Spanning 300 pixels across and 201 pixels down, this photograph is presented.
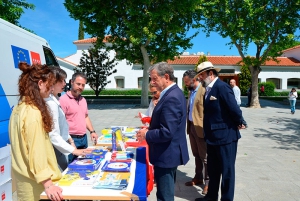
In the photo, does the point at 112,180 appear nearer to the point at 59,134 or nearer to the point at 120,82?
the point at 59,134

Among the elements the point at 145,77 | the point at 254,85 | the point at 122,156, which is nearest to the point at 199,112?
the point at 122,156

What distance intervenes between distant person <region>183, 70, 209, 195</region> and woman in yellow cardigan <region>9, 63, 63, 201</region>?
98.7 inches

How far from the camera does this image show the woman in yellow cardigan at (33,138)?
1777 millimetres

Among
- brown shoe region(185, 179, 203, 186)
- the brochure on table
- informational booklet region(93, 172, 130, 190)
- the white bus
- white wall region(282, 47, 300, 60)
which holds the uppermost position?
white wall region(282, 47, 300, 60)

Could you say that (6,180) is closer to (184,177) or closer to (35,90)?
(35,90)

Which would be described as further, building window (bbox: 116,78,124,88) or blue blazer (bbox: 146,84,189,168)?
building window (bbox: 116,78,124,88)

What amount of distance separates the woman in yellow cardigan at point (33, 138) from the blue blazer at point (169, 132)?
0.93 m

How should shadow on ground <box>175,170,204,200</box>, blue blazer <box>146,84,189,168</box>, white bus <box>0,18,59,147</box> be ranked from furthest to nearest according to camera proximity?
shadow on ground <box>175,170,204,200</box>, white bus <box>0,18,59,147</box>, blue blazer <box>146,84,189,168</box>

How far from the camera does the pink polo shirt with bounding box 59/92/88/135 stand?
139 inches

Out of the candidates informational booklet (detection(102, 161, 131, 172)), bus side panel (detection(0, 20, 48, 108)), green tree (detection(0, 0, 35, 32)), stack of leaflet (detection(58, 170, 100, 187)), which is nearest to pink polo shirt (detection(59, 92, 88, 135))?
bus side panel (detection(0, 20, 48, 108))

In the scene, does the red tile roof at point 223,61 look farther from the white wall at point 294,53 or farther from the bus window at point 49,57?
the bus window at point 49,57

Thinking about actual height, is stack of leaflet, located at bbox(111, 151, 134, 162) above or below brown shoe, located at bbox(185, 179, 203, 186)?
above

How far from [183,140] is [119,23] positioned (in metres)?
15.3

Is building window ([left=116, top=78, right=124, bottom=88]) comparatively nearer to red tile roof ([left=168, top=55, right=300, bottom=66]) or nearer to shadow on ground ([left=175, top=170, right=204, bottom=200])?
red tile roof ([left=168, top=55, right=300, bottom=66])
